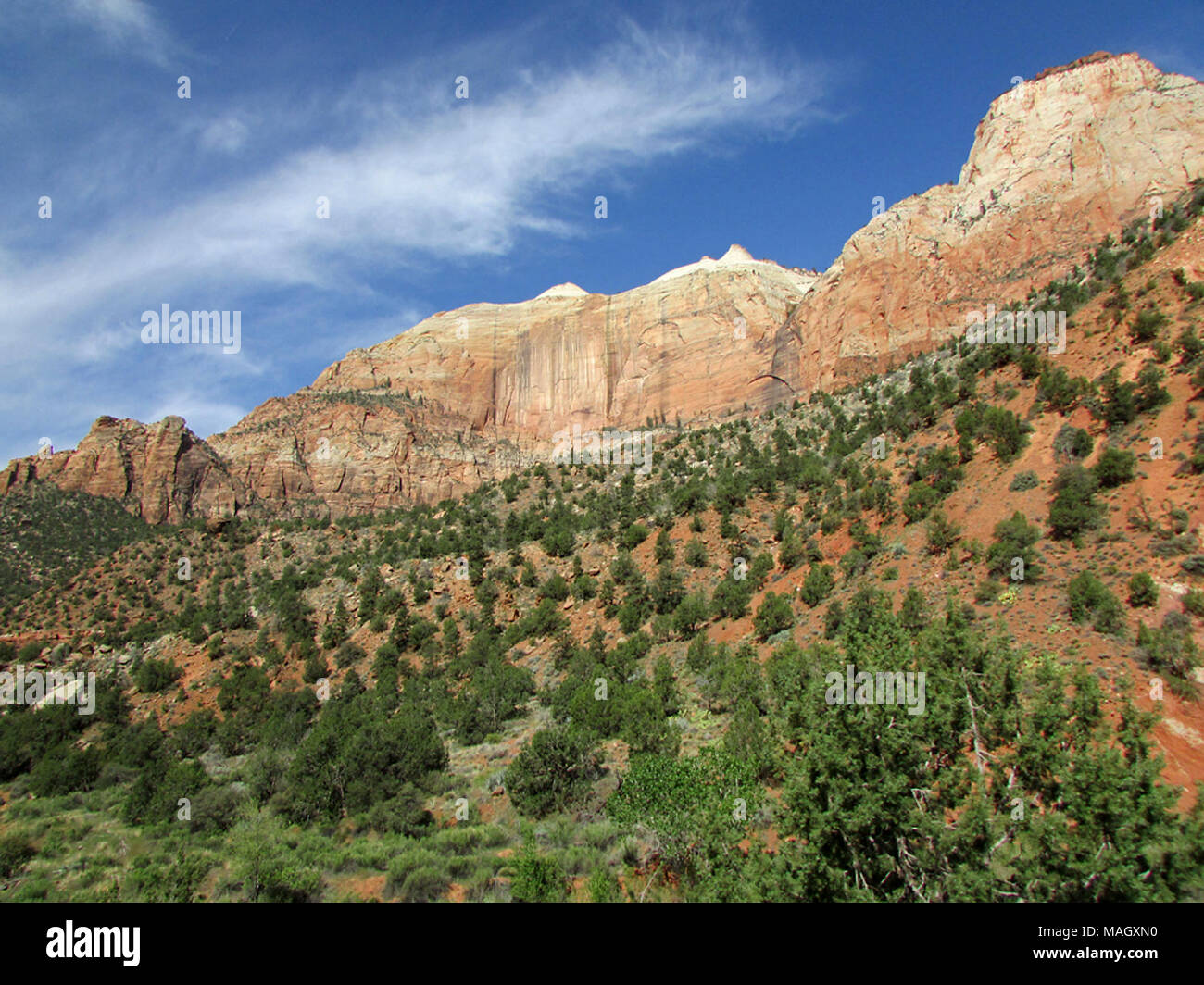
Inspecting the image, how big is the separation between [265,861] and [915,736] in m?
10.8

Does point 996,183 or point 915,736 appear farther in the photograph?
point 996,183

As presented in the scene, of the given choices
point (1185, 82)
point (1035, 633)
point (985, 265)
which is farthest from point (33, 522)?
point (1185, 82)

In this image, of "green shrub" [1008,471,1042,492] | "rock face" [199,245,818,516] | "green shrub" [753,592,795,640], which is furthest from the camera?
"rock face" [199,245,818,516]

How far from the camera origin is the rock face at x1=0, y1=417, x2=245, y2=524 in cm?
6894

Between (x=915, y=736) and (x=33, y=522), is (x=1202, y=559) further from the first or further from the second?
(x=33, y=522)

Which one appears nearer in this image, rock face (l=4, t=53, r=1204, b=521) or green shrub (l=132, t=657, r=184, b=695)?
green shrub (l=132, t=657, r=184, b=695)

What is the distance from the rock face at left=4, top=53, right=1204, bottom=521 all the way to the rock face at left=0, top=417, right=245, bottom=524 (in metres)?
0.25

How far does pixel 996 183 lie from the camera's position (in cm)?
5578

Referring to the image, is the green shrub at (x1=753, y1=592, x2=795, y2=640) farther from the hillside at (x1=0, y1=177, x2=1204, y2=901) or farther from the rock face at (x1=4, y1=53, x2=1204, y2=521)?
the rock face at (x1=4, y1=53, x2=1204, y2=521)

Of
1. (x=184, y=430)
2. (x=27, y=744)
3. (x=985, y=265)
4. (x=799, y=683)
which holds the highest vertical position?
(x=985, y=265)

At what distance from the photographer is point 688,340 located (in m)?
84.9

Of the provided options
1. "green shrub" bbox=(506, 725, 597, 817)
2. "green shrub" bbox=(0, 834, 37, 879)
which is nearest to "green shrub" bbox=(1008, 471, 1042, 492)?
"green shrub" bbox=(506, 725, 597, 817)

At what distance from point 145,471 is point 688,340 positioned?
6955 centimetres
